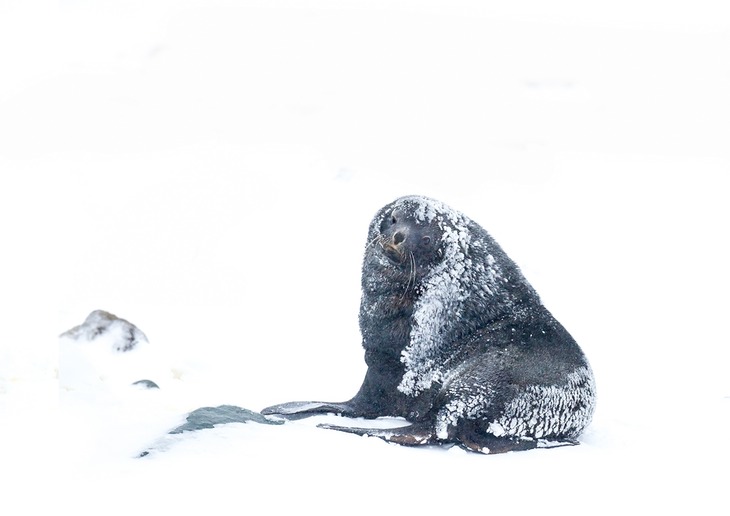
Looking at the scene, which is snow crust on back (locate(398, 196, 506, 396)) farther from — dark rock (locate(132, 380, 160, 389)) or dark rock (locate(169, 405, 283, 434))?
dark rock (locate(132, 380, 160, 389))

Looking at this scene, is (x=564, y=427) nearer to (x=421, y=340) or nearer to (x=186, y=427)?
(x=421, y=340)

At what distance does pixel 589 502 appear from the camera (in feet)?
18.3

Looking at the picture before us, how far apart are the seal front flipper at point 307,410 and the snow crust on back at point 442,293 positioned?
0.40 meters

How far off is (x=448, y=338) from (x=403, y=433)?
0.69m

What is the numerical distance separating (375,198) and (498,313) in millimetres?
5376

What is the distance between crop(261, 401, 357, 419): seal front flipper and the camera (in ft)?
21.8

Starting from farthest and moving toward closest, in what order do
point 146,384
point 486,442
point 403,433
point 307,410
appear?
point 146,384 → point 307,410 → point 403,433 → point 486,442

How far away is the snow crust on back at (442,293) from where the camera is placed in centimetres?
655

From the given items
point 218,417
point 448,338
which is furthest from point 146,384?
point 448,338

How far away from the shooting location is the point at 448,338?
6.56 metres

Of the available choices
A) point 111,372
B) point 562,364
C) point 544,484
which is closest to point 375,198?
point 111,372

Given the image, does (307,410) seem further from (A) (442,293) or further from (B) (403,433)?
(A) (442,293)

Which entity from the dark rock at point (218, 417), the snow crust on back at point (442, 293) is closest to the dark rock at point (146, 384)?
the dark rock at point (218, 417)

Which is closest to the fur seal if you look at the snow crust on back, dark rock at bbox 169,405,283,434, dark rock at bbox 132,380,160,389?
the snow crust on back
